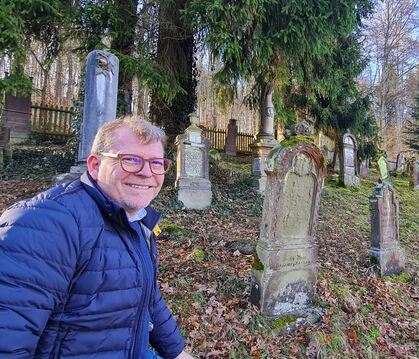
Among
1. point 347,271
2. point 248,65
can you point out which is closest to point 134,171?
point 347,271

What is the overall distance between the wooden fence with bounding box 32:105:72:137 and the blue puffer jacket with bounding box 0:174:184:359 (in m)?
13.5

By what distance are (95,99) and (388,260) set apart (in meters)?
5.53

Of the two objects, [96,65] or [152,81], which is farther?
[152,81]

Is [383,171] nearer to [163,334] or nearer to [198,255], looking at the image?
[198,255]

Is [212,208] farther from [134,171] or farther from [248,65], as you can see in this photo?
[134,171]

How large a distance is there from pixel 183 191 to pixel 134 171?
6419 millimetres

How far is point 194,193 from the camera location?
795 centimetres

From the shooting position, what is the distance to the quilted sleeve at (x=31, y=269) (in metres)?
1.04

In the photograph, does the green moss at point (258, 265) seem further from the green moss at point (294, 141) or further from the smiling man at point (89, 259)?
the smiling man at point (89, 259)

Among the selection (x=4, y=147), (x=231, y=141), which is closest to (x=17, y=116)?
(x=4, y=147)

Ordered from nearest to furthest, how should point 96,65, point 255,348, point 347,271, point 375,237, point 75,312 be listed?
point 75,312 < point 255,348 < point 347,271 < point 375,237 < point 96,65

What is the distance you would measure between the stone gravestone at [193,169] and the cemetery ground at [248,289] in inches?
11.3

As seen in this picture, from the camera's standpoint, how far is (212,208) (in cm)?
792

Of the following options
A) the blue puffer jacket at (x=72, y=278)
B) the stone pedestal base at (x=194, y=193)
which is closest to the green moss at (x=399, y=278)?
the stone pedestal base at (x=194, y=193)
